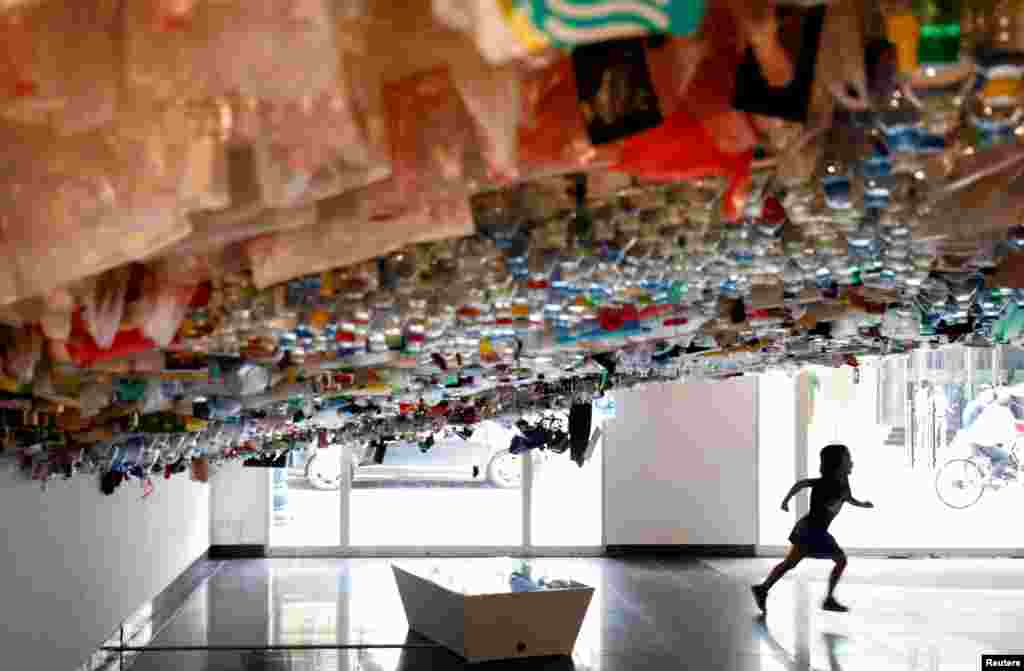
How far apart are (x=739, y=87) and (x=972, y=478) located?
41.9 ft

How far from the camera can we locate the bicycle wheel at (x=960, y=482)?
13.1 metres

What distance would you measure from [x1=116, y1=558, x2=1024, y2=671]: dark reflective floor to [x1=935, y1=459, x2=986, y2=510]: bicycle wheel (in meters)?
1.07

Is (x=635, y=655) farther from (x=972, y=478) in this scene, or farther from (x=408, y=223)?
(x=972, y=478)

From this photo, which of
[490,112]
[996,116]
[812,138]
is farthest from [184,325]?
[996,116]

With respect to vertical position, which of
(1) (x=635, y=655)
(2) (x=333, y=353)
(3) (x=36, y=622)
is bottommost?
(1) (x=635, y=655)

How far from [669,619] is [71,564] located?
4.28 metres

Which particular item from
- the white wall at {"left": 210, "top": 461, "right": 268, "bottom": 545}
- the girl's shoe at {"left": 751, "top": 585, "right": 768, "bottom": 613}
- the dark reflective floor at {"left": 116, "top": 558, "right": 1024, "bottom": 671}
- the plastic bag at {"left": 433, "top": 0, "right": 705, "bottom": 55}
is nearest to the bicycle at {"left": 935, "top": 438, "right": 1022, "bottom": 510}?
the dark reflective floor at {"left": 116, "top": 558, "right": 1024, "bottom": 671}

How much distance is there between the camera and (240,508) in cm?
1254

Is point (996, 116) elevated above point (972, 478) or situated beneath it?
elevated above

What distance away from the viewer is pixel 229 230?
5.11 feet

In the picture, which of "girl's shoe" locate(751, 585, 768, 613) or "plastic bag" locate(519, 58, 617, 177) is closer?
"plastic bag" locate(519, 58, 617, 177)

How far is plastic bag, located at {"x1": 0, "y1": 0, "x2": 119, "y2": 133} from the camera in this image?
1367 millimetres

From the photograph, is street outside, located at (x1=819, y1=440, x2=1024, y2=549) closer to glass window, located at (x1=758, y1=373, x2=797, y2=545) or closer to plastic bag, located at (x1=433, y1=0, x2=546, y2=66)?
glass window, located at (x1=758, y1=373, x2=797, y2=545)

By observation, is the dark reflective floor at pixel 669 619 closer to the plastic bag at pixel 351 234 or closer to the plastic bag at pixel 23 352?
the plastic bag at pixel 23 352
